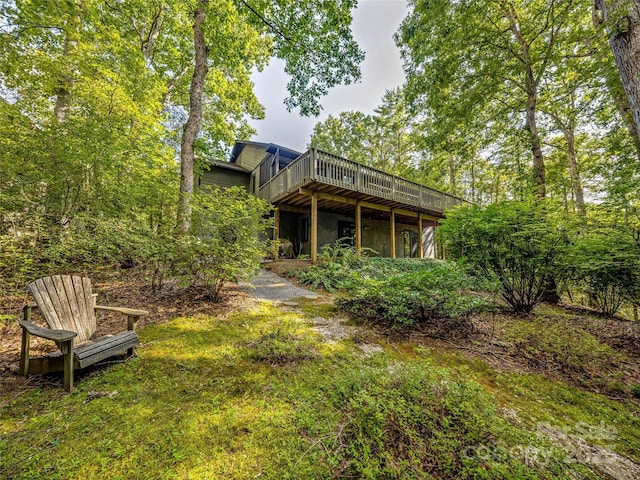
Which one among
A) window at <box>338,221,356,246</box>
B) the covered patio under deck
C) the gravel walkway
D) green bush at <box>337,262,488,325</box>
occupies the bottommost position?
the gravel walkway

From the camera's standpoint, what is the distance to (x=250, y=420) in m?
1.65

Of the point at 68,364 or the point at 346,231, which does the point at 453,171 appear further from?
the point at 68,364

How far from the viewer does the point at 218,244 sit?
13.4 feet

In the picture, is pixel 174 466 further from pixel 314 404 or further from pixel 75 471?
pixel 314 404

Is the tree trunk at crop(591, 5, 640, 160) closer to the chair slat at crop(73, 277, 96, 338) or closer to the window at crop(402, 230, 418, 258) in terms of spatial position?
the chair slat at crop(73, 277, 96, 338)

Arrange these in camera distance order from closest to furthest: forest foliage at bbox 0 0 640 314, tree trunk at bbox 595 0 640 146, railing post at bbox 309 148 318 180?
tree trunk at bbox 595 0 640 146 < forest foliage at bbox 0 0 640 314 < railing post at bbox 309 148 318 180

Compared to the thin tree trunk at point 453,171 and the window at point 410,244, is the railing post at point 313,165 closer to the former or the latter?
the window at point 410,244

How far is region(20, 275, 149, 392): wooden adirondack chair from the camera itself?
1.88 meters

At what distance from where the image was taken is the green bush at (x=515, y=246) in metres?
4.05

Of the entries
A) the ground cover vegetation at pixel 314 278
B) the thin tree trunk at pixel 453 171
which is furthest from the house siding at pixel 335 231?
the thin tree trunk at pixel 453 171

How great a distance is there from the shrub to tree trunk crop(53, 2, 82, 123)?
177 inches

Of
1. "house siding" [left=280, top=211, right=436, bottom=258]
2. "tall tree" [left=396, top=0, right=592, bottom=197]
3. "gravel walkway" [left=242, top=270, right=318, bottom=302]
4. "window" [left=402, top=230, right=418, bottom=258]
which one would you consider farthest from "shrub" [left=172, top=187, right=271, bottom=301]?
"window" [left=402, top=230, right=418, bottom=258]

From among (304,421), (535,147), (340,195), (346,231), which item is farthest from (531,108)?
A: (304,421)

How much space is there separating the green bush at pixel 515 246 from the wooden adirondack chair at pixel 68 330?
196 inches
